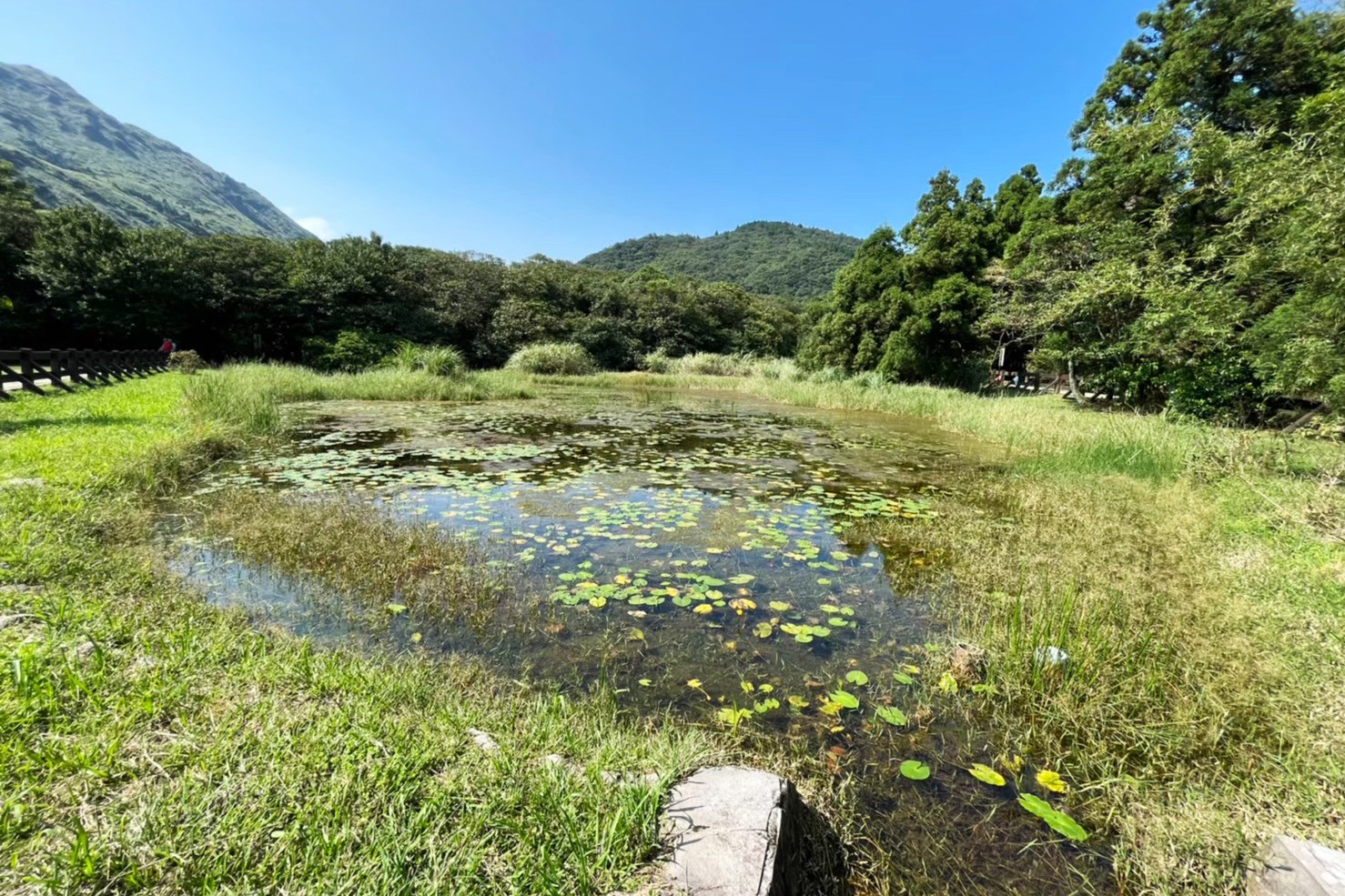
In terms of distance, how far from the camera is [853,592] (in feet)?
11.5

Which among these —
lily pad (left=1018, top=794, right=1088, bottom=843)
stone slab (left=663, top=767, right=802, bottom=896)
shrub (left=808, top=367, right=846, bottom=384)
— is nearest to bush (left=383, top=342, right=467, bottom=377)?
shrub (left=808, top=367, right=846, bottom=384)

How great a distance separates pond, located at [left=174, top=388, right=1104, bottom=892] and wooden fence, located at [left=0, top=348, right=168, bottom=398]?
573 cm

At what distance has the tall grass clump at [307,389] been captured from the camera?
7844mm

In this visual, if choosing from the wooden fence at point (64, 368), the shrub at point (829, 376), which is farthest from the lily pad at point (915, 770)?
the shrub at point (829, 376)

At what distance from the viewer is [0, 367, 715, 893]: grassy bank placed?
1215 millimetres

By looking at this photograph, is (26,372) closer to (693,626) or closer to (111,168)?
(693,626)

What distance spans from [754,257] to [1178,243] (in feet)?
189

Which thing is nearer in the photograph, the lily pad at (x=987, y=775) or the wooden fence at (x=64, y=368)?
the lily pad at (x=987, y=775)

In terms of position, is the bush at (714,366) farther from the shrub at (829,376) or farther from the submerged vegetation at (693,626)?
the submerged vegetation at (693,626)

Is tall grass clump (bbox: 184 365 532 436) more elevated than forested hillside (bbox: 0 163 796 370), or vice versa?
forested hillside (bbox: 0 163 796 370)

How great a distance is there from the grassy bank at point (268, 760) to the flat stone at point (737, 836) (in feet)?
0.29

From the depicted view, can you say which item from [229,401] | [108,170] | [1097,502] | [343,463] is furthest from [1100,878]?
[108,170]

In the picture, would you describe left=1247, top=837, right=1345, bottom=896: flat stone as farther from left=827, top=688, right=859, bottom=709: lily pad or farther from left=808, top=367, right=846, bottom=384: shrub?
left=808, top=367, right=846, bottom=384: shrub

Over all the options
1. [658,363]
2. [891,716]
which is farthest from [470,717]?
[658,363]
